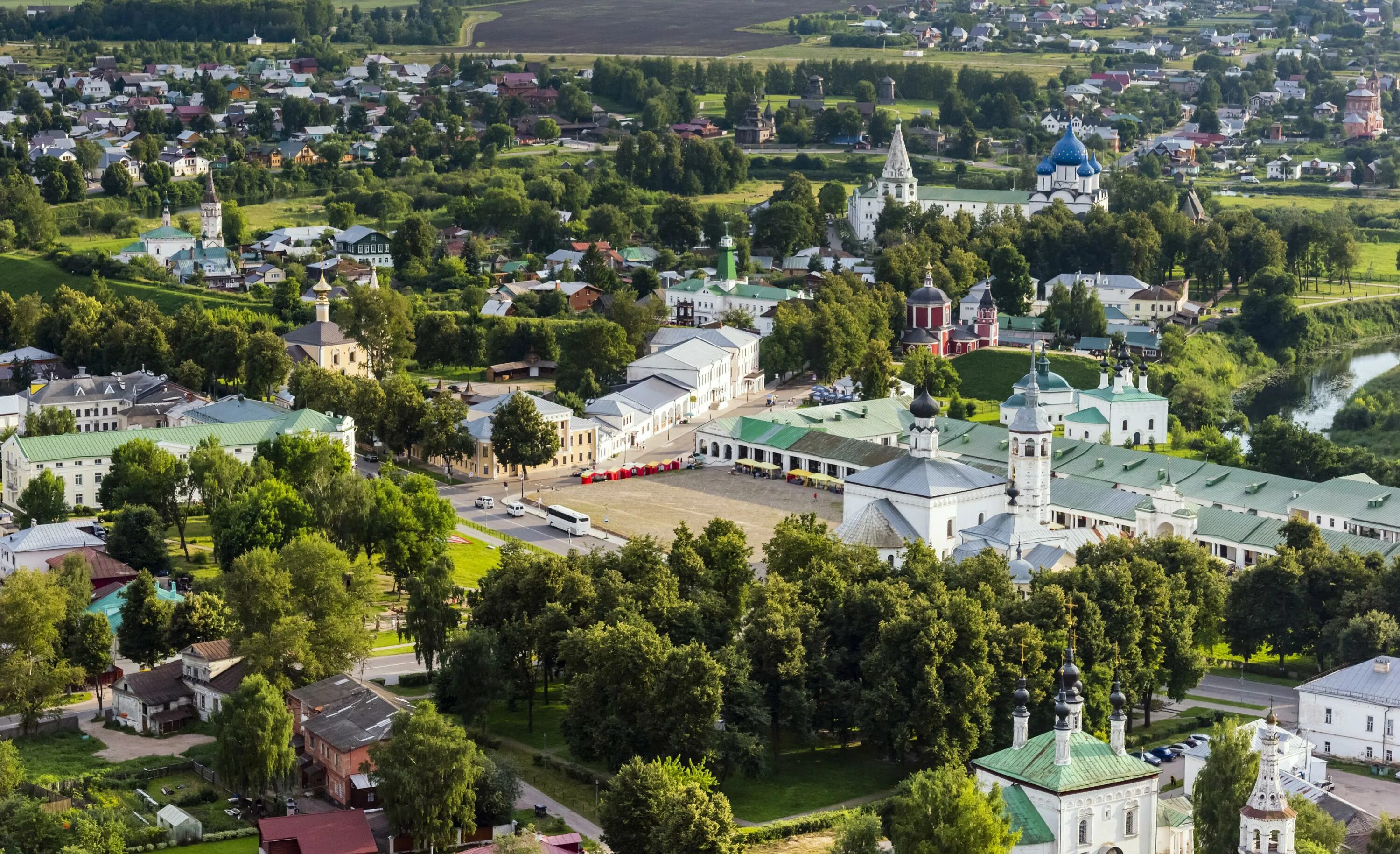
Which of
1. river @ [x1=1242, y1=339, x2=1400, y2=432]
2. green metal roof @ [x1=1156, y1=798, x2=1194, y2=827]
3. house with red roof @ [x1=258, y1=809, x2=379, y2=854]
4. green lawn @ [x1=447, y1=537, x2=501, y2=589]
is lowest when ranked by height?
river @ [x1=1242, y1=339, x2=1400, y2=432]

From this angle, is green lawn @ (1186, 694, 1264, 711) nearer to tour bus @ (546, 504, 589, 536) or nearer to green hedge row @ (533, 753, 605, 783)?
green hedge row @ (533, 753, 605, 783)

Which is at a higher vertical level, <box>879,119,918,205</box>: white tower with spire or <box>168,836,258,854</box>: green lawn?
<box>879,119,918,205</box>: white tower with spire

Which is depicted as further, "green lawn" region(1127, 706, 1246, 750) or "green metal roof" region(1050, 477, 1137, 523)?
"green metal roof" region(1050, 477, 1137, 523)

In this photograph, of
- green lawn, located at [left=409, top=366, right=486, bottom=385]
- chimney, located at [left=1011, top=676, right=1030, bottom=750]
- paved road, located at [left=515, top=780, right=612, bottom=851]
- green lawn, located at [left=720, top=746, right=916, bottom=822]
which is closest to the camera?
chimney, located at [left=1011, top=676, right=1030, bottom=750]

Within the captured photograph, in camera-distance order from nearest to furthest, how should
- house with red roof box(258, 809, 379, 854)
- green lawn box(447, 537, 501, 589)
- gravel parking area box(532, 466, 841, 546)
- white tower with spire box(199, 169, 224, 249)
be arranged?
1. house with red roof box(258, 809, 379, 854)
2. green lawn box(447, 537, 501, 589)
3. gravel parking area box(532, 466, 841, 546)
4. white tower with spire box(199, 169, 224, 249)

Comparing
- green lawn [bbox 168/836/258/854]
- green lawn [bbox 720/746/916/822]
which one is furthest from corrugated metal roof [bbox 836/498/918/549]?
green lawn [bbox 168/836/258/854]

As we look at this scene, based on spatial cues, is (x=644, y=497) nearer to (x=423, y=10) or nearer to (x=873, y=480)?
(x=873, y=480)

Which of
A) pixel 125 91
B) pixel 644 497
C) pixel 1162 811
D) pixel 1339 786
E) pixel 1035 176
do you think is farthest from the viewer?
pixel 125 91

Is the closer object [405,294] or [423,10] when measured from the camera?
[405,294]

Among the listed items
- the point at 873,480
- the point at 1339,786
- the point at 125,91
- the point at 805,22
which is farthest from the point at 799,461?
the point at 805,22
